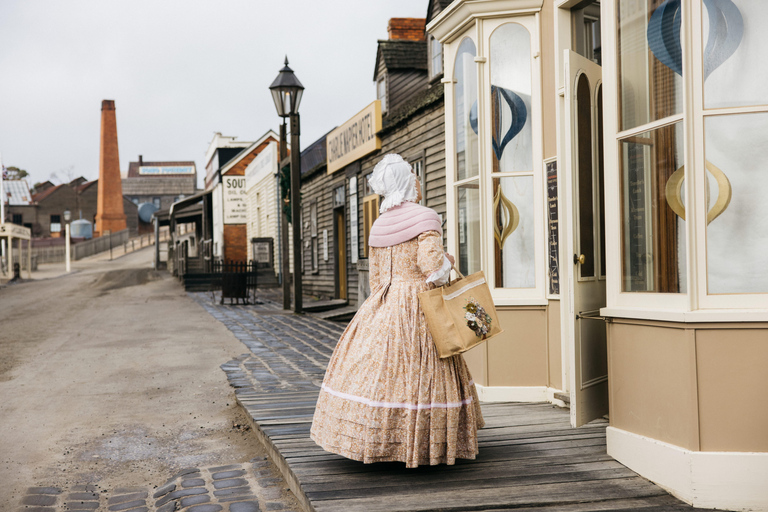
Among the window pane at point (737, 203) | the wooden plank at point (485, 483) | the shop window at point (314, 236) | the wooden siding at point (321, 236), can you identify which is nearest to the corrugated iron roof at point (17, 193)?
the wooden siding at point (321, 236)

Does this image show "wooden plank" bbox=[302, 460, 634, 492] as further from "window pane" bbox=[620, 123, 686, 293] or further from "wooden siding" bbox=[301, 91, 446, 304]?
"wooden siding" bbox=[301, 91, 446, 304]

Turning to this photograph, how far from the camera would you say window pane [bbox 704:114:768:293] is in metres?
3.31

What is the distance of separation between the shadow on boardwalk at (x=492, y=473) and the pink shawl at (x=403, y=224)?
1223 millimetres

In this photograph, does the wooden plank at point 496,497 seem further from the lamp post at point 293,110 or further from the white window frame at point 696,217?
the lamp post at point 293,110

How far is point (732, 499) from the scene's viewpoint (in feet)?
10.7

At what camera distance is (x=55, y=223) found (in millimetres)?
69375

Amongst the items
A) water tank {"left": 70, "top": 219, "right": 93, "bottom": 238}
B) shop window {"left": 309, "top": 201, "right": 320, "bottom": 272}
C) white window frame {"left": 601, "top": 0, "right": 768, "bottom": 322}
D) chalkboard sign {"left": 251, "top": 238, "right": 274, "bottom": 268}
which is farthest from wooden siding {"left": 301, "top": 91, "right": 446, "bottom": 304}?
water tank {"left": 70, "top": 219, "right": 93, "bottom": 238}

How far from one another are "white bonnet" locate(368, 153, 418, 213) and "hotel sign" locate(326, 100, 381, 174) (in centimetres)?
953

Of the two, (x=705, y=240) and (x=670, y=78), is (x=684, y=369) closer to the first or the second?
(x=705, y=240)

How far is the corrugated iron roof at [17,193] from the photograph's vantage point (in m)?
67.4

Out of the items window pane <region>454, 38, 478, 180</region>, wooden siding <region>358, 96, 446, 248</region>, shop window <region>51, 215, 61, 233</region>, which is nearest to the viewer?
window pane <region>454, 38, 478, 180</region>

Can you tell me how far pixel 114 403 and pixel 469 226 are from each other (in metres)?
3.53

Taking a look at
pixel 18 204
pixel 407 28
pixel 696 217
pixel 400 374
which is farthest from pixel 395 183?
pixel 18 204

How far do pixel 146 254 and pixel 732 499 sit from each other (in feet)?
175
